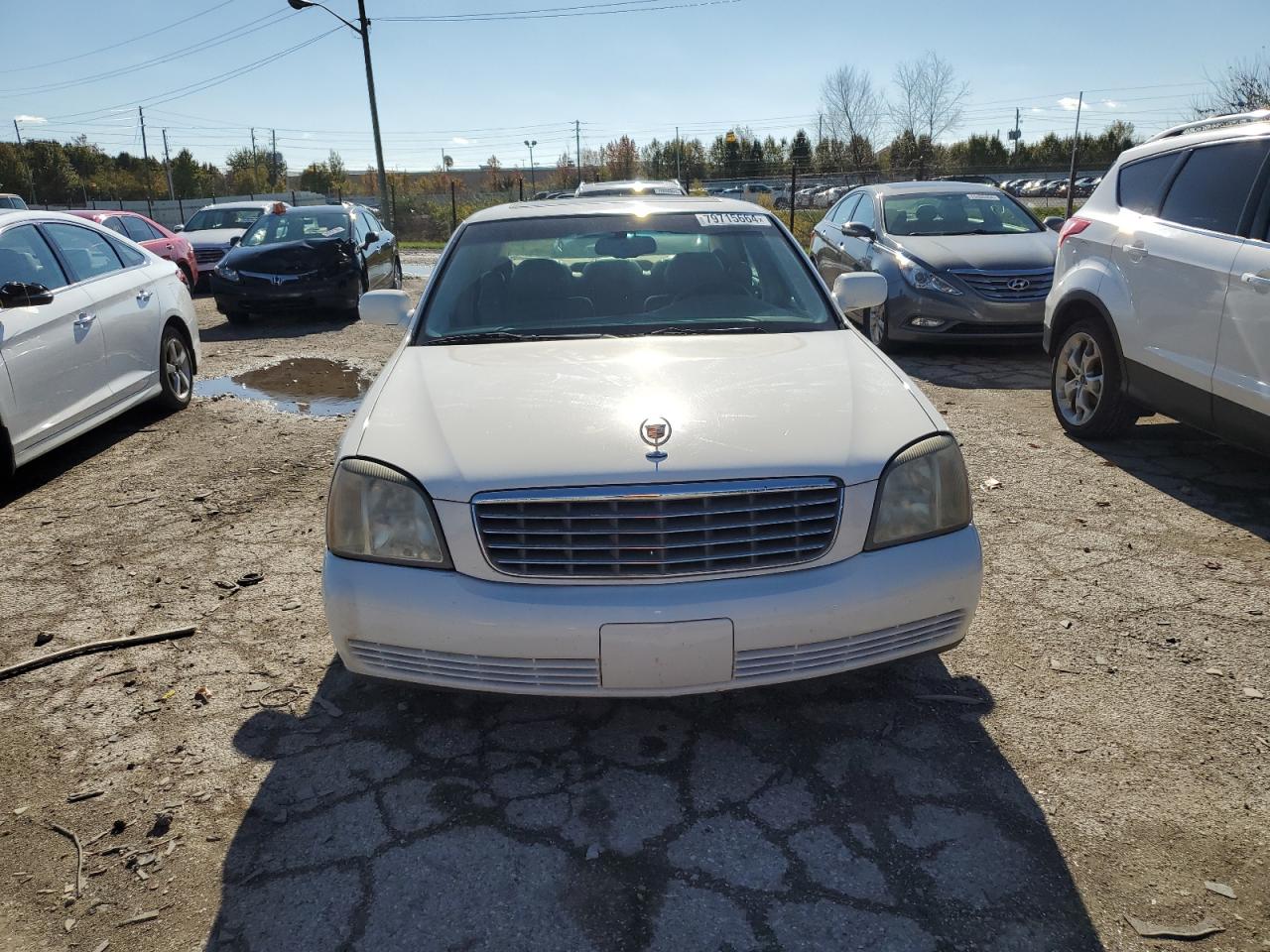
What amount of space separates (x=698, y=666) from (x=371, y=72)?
25.2 metres

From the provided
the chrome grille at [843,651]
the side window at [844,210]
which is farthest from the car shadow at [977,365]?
the chrome grille at [843,651]

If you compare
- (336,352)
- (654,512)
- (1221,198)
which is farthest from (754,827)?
(336,352)

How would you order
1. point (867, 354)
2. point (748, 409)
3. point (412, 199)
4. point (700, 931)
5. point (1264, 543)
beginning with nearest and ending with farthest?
point (700, 931), point (748, 409), point (867, 354), point (1264, 543), point (412, 199)

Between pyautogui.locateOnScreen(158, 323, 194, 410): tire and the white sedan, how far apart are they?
0.4 inches

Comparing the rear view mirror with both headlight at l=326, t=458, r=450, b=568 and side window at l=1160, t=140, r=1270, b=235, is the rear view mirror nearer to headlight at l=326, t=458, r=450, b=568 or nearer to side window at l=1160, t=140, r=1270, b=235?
headlight at l=326, t=458, r=450, b=568

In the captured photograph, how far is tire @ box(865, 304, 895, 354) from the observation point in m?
8.71

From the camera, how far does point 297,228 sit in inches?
493

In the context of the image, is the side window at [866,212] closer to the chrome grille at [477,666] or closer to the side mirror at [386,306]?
the side mirror at [386,306]

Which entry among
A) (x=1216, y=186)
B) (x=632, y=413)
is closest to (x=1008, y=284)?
(x=1216, y=186)

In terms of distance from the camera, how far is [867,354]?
11.2 feet

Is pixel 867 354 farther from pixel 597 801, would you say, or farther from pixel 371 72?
pixel 371 72

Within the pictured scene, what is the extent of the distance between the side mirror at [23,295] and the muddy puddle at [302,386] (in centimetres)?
206

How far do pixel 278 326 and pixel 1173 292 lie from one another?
1029 centimetres

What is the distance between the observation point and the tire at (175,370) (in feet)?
22.8
